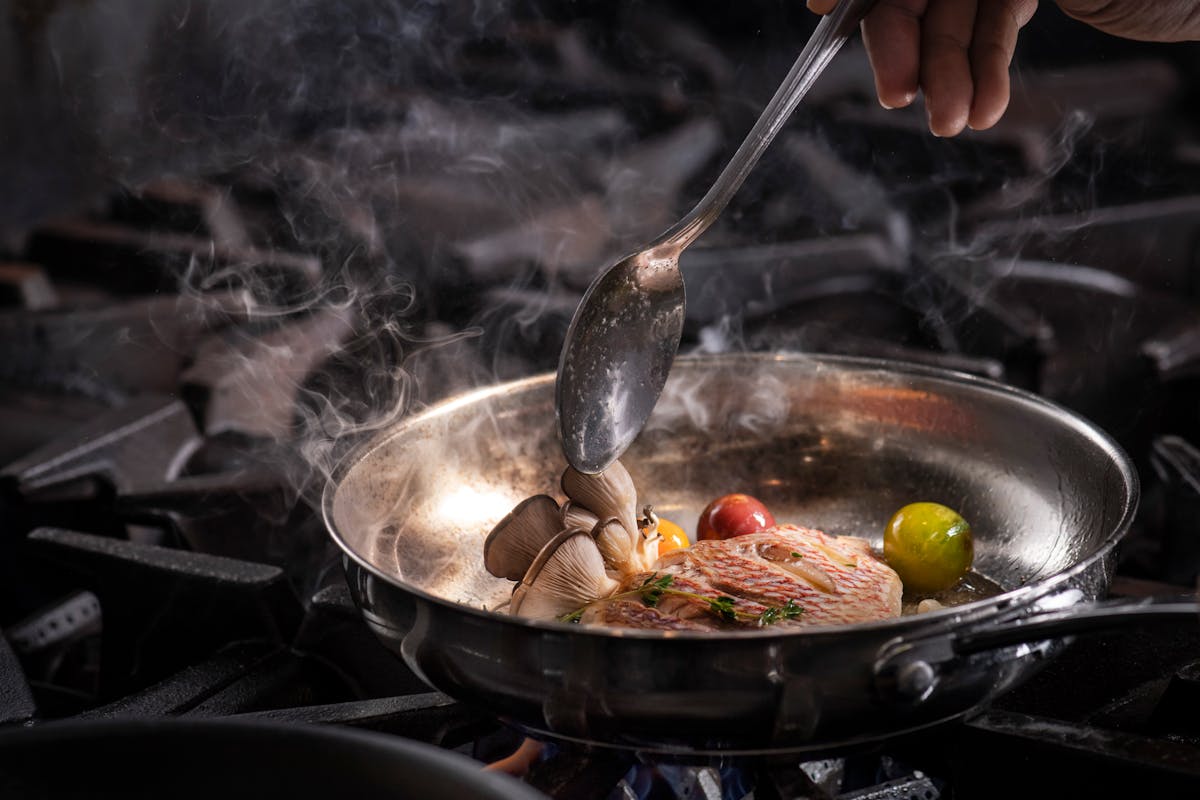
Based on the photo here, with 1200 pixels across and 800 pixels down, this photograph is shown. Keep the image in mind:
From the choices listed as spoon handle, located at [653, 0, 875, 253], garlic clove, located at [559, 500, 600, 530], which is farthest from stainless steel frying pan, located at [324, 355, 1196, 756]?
spoon handle, located at [653, 0, 875, 253]

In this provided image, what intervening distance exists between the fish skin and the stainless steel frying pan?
22 centimetres

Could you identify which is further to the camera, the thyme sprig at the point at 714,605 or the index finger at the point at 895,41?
the index finger at the point at 895,41

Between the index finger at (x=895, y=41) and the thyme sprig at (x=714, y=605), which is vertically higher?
the index finger at (x=895, y=41)

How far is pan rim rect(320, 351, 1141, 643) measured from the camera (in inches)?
54.3

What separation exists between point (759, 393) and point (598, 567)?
0.92m

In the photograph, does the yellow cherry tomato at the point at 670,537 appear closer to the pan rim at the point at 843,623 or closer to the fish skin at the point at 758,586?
the fish skin at the point at 758,586

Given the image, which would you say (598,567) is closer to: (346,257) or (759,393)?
(759,393)

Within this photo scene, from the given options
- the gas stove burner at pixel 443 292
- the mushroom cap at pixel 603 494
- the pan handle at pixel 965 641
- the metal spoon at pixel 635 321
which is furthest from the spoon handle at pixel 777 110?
the pan handle at pixel 965 641

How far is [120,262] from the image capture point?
16.2ft

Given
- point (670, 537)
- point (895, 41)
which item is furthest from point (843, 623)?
point (895, 41)

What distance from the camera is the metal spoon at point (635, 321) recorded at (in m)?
2.07

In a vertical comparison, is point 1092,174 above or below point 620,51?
below

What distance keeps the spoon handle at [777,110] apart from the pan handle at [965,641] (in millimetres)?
991

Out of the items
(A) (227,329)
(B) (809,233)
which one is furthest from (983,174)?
(A) (227,329)
